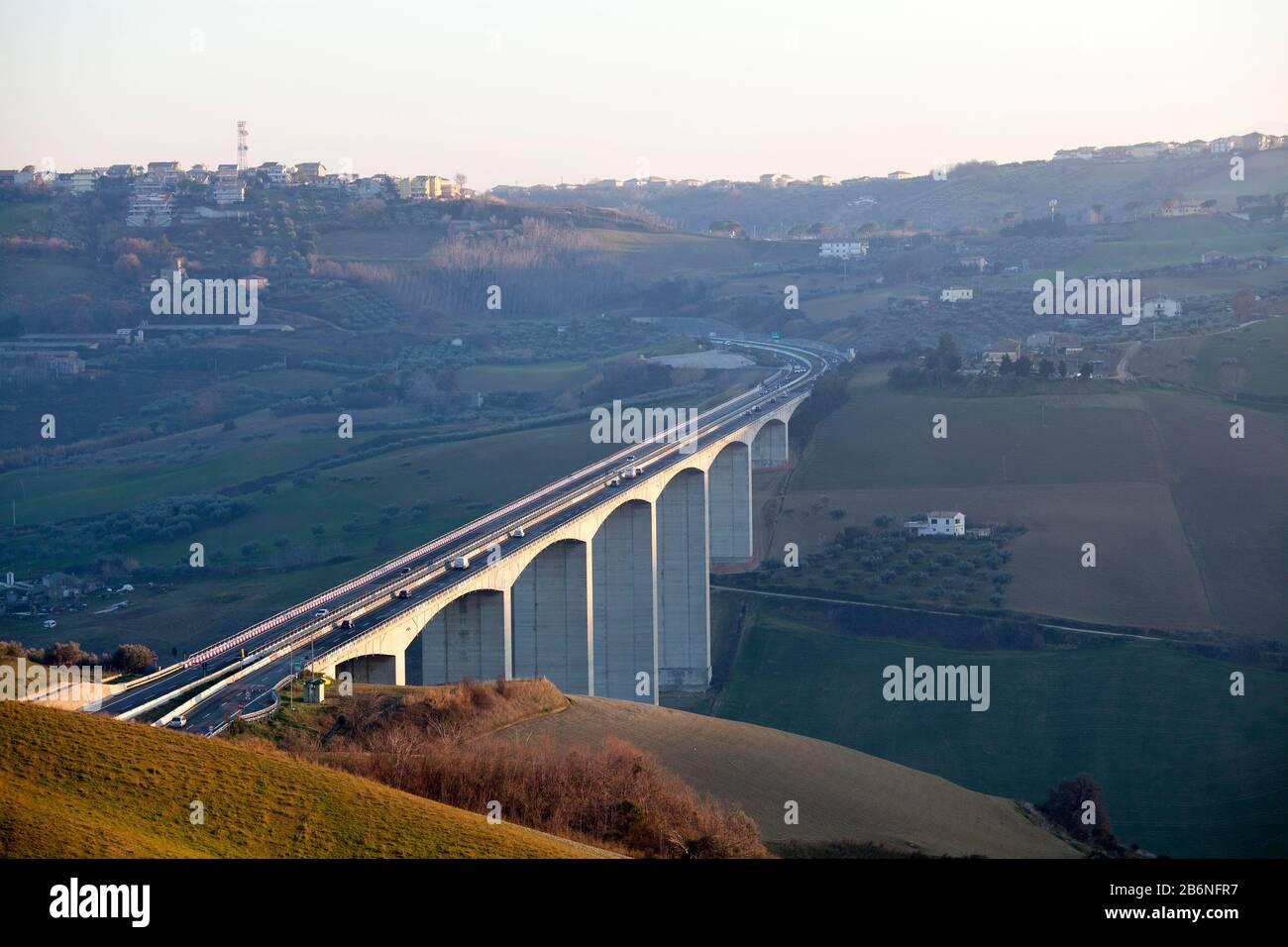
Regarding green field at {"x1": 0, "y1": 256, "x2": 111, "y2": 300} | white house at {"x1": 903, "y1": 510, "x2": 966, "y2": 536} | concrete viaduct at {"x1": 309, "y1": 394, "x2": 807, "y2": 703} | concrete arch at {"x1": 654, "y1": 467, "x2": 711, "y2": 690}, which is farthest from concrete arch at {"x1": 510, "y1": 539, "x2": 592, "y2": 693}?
green field at {"x1": 0, "y1": 256, "x2": 111, "y2": 300}

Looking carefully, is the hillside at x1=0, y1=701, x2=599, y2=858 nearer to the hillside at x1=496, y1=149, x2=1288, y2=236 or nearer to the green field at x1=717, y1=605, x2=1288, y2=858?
the green field at x1=717, y1=605, x2=1288, y2=858

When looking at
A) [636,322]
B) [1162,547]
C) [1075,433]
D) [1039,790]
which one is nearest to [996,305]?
[636,322]

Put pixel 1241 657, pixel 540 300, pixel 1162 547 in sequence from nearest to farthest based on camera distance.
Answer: pixel 1241 657
pixel 1162 547
pixel 540 300

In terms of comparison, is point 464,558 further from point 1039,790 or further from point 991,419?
point 991,419

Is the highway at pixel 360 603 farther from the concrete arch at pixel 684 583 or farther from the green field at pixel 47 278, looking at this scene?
the green field at pixel 47 278

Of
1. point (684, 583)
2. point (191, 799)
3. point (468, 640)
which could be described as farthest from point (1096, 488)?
point (191, 799)

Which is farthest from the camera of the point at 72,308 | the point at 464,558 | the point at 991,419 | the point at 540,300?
the point at 540,300

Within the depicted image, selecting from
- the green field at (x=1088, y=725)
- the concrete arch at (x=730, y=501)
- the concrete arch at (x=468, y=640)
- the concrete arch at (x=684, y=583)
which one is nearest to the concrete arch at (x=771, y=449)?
the concrete arch at (x=730, y=501)
